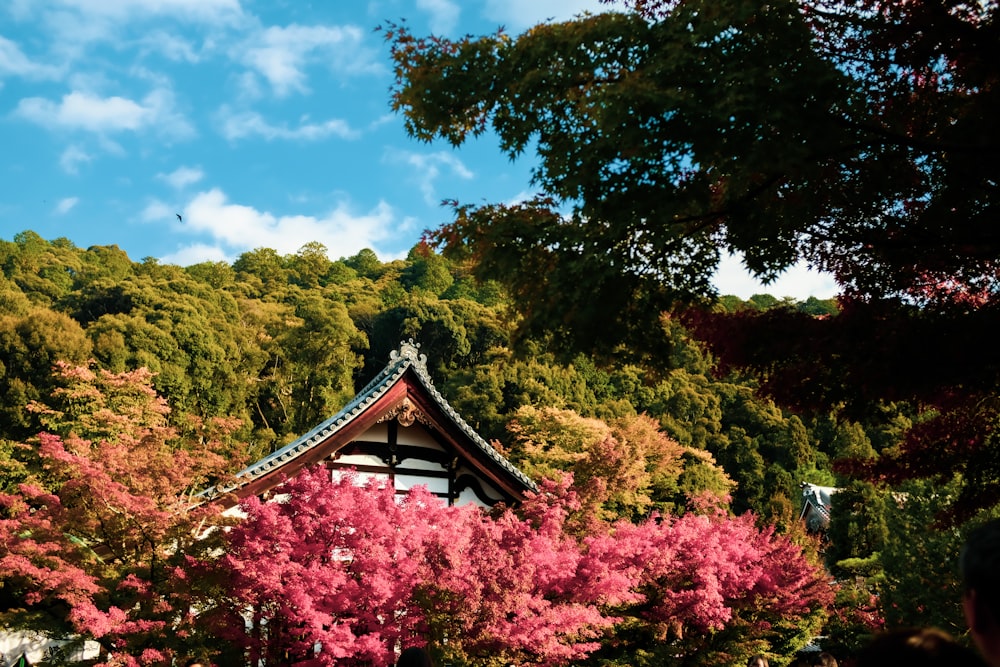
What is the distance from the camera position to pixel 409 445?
13.9m

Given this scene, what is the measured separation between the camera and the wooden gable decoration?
42.5ft

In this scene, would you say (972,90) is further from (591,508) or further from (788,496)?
(788,496)

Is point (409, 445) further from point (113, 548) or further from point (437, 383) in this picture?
point (437, 383)

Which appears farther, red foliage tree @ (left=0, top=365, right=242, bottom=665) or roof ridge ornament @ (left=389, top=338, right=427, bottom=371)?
roof ridge ornament @ (left=389, top=338, right=427, bottom=371)

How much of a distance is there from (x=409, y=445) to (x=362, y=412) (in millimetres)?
1278

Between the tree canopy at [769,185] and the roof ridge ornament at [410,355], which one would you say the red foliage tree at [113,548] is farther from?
the tree canopy at [769,185]

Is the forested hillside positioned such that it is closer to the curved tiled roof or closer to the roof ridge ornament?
the curved tiled roof

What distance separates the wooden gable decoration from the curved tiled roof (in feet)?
0.05

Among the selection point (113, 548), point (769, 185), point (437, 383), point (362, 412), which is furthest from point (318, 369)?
point (769, 185)

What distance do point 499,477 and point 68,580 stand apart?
24.1 ft

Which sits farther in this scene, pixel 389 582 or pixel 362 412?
pixel 362 412

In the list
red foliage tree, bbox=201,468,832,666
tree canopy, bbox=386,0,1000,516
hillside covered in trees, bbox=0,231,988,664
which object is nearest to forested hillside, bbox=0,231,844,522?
hillside covered in trees, bbox=0,231,988,664

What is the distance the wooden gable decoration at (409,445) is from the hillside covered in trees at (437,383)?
1.86 m

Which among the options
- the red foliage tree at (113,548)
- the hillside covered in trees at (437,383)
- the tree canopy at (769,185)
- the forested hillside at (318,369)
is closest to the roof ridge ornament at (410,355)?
the hillside covered in trees at (437,383)
